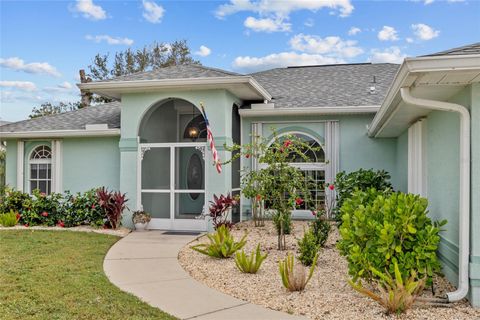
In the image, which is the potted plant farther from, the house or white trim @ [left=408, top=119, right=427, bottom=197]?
white trim @ [left=408, top=119, right=427, bottom=197]

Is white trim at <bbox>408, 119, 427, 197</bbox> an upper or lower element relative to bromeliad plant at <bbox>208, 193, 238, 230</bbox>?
upper

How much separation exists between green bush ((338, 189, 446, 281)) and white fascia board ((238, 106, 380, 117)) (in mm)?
6905

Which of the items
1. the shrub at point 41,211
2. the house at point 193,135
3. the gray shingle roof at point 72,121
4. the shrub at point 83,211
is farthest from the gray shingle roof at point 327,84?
the shrub at point 41,211

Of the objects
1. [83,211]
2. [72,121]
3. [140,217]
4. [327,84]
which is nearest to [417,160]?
[140,217]

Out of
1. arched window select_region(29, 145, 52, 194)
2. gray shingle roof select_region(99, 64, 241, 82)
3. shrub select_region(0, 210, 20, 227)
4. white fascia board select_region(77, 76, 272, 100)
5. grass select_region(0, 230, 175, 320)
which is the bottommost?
grass select_region(0, 230, 175, 320)

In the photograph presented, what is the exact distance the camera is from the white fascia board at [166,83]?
9.81 meters

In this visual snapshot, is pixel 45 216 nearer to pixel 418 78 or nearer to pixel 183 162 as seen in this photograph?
pixel 183 162

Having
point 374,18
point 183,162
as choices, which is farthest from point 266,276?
point 374,18

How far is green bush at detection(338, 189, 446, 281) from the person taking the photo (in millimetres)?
4668

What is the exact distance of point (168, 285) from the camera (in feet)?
18.4

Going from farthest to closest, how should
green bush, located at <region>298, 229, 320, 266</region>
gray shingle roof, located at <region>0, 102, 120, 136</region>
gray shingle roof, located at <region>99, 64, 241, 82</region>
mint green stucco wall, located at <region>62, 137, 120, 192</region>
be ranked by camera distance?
gray shingle roof, located at <region>0, 102, 120, 136</region>
mint green stucco wall, located at <region>62, 137, 120, 192</region>
gray shingle roof, located at <region>99, 64, 241, 82</region>
green bush, located at <region>298, 229, 320, 266</region>

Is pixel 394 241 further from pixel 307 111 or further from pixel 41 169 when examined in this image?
pixel 41 169

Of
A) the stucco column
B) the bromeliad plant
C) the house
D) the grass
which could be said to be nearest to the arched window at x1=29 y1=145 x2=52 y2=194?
the house

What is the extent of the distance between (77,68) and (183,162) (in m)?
19.9
